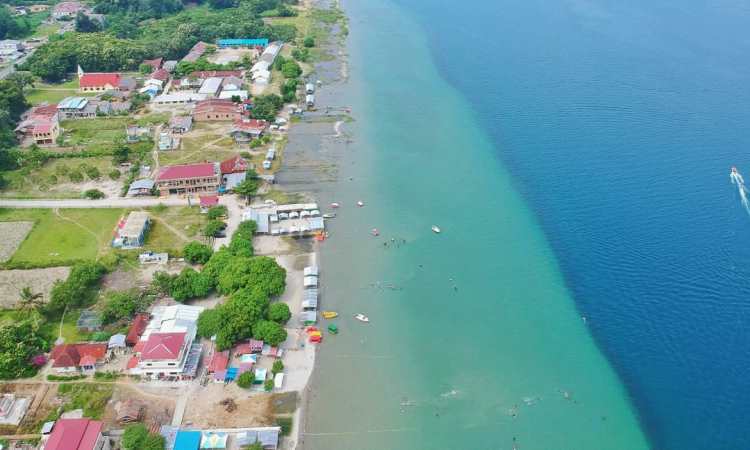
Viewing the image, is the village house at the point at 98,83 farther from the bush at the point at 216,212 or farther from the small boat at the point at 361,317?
the small boat at the point at 361,317

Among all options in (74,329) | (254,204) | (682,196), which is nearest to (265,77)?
(254,204)

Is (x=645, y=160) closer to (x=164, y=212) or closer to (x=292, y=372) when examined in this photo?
(x=292, y=372)

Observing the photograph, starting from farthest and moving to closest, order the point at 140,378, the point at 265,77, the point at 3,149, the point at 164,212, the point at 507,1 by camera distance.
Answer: the point at 507,1
the point at 265,77
the point at 3,149
the point at 164,212
the point at 140,378

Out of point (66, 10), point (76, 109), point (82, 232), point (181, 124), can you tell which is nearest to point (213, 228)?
point (82, 232)

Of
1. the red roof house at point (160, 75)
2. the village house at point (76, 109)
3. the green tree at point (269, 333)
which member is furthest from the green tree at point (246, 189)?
the red roof house at point (160, 75)

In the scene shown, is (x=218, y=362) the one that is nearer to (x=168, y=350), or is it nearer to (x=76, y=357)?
(x=168, y=350)

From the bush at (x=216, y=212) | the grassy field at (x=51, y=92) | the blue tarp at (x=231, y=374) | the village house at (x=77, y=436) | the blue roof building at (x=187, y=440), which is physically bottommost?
the grassy field at (x=51, y=92)
